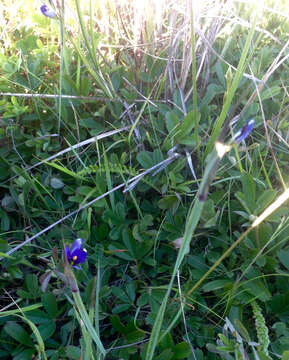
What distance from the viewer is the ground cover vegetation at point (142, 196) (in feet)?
3.71

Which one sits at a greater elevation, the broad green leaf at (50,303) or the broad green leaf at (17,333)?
the broad green leaf at (50,303)

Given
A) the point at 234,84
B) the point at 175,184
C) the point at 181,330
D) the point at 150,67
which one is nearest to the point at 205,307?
the point at 181,330

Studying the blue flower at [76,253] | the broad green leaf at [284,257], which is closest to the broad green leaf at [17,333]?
the blue flower at [76,253]

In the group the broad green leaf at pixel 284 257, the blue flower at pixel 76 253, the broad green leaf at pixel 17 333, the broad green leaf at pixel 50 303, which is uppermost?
the blue flower at pixel 76 253

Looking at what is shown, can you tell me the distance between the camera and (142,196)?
142 cm

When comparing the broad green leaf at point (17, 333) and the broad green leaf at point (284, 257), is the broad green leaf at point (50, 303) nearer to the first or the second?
the broad green leaf at point (17, 333)

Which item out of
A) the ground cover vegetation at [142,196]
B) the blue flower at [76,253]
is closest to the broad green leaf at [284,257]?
the ground cover vegetation at [142,196]

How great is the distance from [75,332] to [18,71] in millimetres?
1067

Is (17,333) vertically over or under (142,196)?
under

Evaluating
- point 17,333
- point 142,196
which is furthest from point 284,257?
point 17,333

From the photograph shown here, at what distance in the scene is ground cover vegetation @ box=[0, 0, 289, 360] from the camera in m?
1.13

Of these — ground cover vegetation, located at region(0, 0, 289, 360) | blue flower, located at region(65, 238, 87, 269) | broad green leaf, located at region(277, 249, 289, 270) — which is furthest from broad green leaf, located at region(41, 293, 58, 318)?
broad green leaf, located at region(277, 249, 289, 270)

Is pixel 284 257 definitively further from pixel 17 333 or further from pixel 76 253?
pixel 17 333

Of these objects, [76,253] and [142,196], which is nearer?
[76,253]
